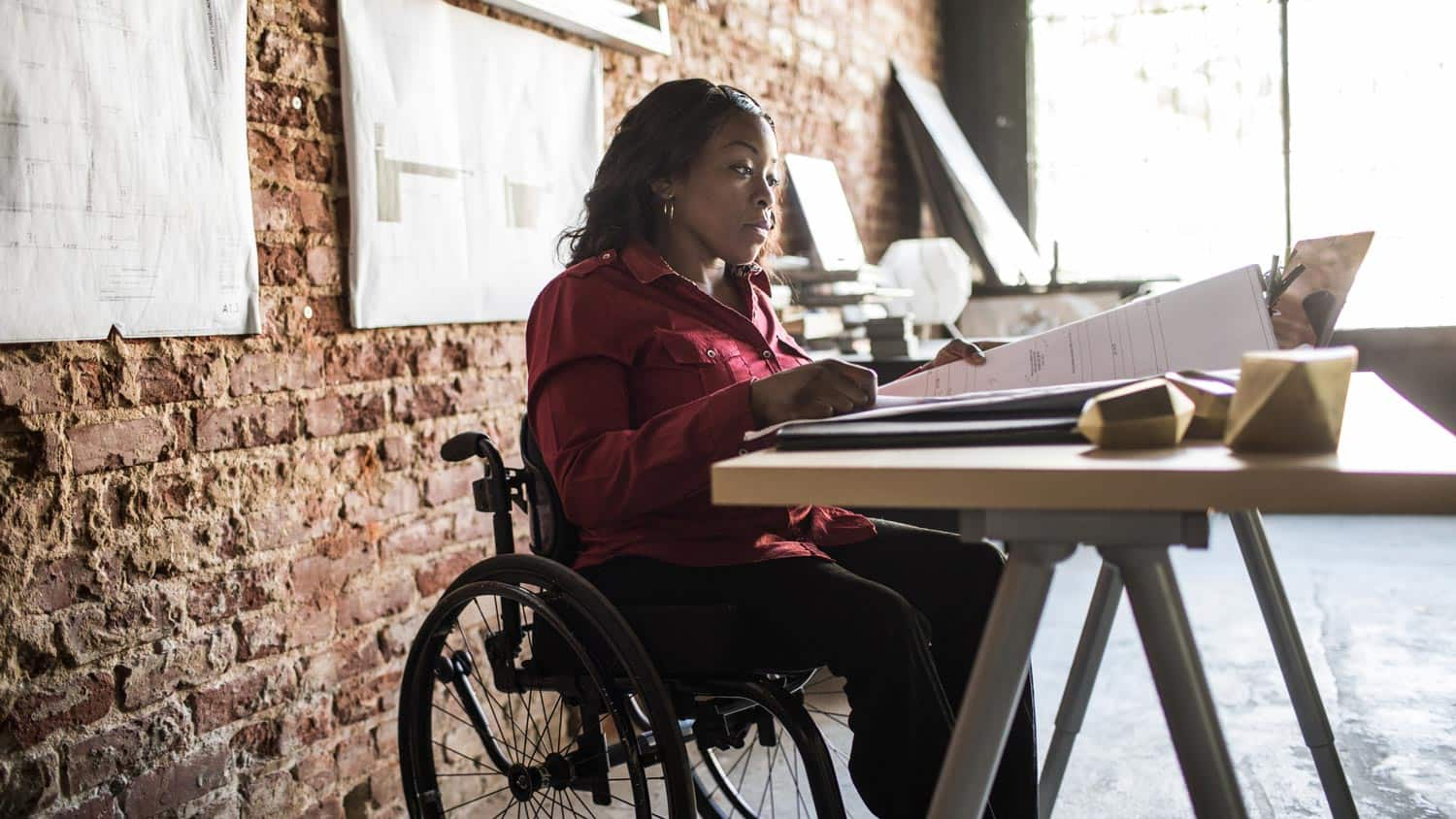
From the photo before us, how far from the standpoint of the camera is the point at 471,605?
2.60 m

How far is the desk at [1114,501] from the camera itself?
805mm

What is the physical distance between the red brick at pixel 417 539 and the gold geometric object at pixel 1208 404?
5.34 ft

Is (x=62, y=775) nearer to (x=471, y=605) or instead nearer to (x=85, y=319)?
(x=85, y=319)

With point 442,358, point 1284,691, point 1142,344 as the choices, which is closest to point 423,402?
point 442,358

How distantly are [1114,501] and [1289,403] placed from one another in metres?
0.16

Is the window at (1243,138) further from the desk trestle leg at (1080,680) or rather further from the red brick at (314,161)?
the red brick at (314,161)

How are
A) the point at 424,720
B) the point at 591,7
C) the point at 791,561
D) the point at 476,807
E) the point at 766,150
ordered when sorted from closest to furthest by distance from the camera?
the point at 791,561
the point at 424,720
the point at 766,150
the point at 476,807
the point at 591,7

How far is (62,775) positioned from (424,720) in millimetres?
469

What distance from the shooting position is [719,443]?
133 cm

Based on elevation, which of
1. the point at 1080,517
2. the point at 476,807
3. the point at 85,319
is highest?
the point at 85,319

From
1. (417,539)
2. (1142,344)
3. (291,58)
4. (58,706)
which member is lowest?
(58,706)

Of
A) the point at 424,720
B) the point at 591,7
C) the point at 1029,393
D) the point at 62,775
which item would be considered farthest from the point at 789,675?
the point at 591,7

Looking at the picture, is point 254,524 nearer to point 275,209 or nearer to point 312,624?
point 312,624

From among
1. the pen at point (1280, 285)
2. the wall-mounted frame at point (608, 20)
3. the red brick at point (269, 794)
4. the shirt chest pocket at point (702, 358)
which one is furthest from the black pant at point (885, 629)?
the wall-mounted frame at point (608, 20)
